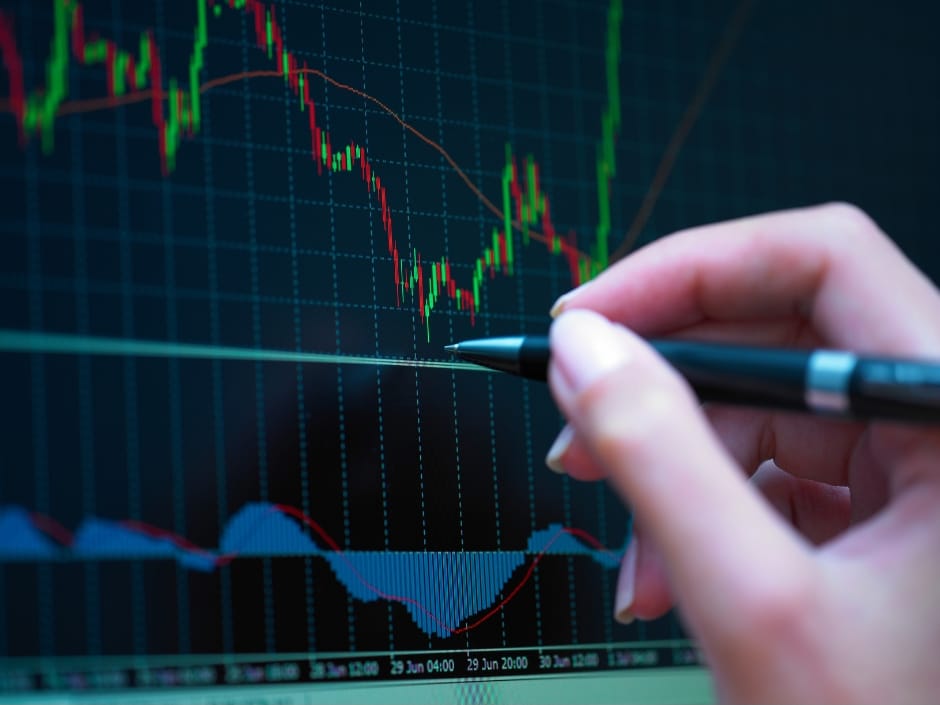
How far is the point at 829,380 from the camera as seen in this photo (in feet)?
2.33

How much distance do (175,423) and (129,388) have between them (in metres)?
0.04

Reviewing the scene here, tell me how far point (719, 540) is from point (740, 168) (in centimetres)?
74

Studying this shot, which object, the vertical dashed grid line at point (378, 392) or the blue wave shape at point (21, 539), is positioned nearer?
the blue wave shape at point (21, 539)

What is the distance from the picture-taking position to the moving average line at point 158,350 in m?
0.83

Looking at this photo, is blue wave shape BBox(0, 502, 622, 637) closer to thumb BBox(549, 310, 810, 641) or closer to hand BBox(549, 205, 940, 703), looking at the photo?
hand BBox(549, 205, 940, 703)

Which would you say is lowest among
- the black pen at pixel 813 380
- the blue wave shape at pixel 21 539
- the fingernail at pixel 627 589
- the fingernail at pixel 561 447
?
the fingernail at pixel 627 589

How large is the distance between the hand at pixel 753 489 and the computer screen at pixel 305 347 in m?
0.13

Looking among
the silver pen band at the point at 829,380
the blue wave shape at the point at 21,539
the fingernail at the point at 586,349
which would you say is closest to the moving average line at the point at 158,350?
the blue wave shape at the point at 21,539

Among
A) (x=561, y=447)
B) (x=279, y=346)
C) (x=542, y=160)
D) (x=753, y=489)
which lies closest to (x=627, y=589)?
(x=561, y=447)

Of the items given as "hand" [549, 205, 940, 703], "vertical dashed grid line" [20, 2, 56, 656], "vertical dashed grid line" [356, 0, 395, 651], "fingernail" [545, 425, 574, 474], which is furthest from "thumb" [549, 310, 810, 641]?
"vertical dashed grid line" [20, 2, 56, 656]

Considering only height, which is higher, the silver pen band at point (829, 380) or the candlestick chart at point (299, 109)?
the candlestick chart at point (299, 109)

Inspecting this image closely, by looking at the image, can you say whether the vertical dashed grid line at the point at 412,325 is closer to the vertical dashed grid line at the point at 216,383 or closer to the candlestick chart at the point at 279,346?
the candlestick chart at the point at 279,346

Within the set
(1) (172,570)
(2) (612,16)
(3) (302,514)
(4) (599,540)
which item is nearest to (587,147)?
(2) (612,16)

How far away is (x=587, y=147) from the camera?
3.88 feet
